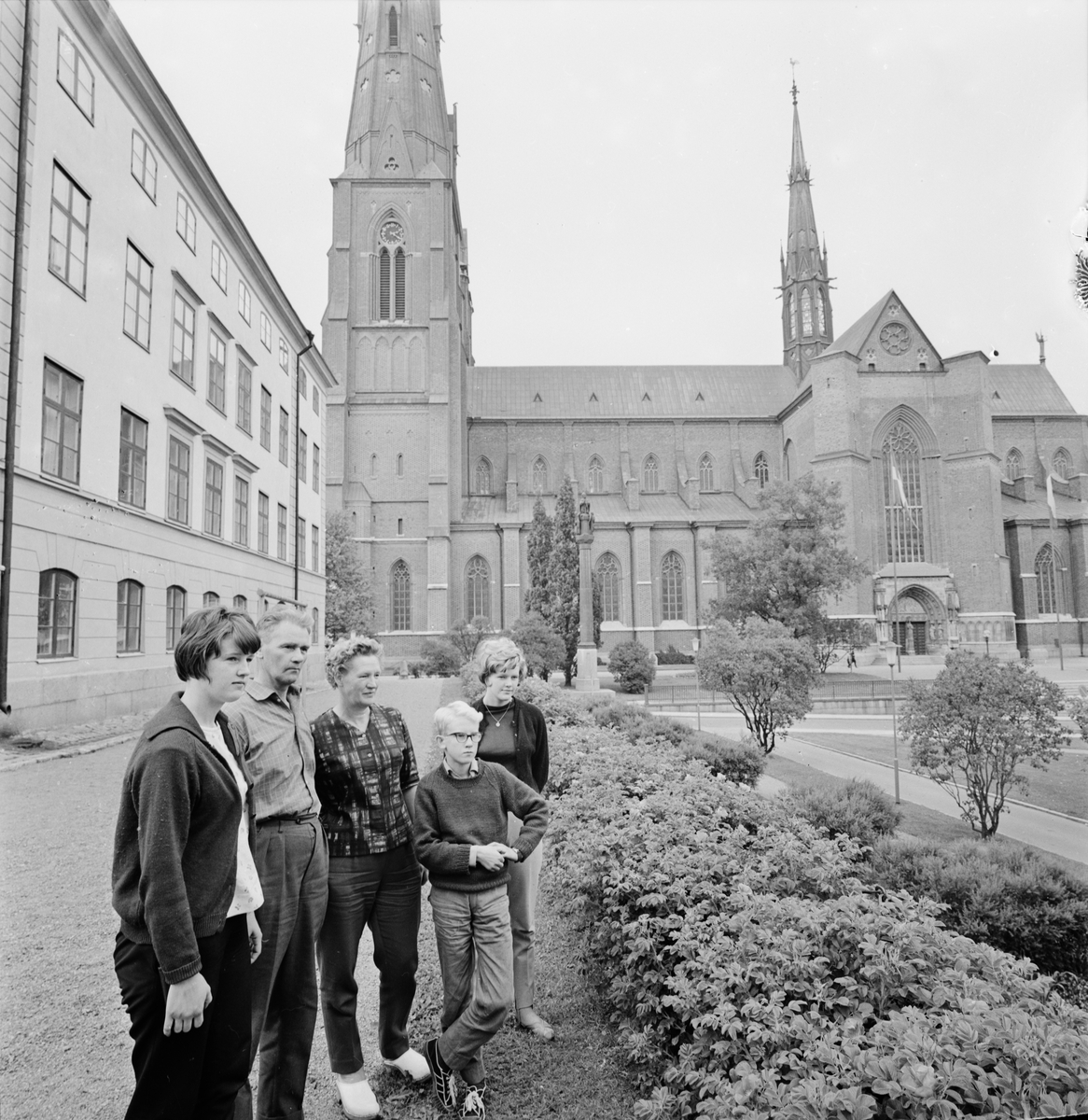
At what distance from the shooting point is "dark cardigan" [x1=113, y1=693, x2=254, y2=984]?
1.84 m

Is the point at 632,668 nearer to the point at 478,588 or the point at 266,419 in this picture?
A: the point at 478,588

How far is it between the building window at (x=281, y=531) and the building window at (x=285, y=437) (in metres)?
0.32

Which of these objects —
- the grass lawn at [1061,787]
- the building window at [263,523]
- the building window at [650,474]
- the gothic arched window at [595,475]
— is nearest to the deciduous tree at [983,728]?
the grass lawn at [1061,787]

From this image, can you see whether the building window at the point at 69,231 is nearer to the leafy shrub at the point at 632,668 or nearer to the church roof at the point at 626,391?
the leafy shrub at the point at 632,668

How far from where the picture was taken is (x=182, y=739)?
195 cm

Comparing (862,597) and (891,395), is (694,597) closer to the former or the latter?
(862,597)

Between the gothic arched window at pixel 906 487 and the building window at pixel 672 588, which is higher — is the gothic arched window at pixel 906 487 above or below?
above

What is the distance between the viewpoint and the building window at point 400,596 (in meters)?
39.4

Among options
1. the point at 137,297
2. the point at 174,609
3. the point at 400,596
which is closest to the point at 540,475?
the point at 400,596

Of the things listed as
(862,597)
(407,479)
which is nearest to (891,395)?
(862,597)

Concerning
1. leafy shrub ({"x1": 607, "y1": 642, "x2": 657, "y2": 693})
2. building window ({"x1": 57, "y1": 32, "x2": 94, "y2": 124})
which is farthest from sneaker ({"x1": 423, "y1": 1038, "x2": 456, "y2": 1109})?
leafy shrub ({"x1": 607, "y1": 642, "x2": 657, "y2": 693})

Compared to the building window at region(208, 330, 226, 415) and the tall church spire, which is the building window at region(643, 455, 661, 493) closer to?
the tall church spire

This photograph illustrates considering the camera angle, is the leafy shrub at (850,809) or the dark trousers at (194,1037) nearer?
the dark trousers at (194,1037)

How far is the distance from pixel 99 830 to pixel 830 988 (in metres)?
4.02
